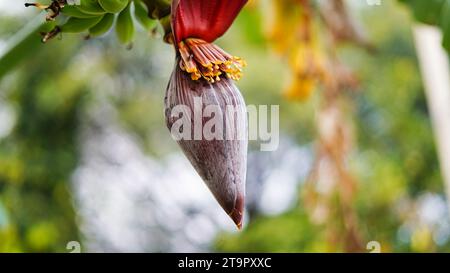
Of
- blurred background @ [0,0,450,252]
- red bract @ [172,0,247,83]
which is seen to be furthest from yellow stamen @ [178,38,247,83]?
blurred background @ [0,0,450,252]

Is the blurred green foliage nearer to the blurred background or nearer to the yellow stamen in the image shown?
the blurred background

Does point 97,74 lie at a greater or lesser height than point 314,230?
greater

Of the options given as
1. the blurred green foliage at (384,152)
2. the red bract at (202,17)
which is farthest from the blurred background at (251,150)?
the red bract at (202,17)

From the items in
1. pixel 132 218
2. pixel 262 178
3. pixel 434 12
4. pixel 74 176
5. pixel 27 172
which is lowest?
pixel 262 178

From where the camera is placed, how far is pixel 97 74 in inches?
171

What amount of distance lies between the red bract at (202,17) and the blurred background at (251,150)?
33.7 inches

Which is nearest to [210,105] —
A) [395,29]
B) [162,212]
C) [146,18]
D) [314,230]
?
[146,18]

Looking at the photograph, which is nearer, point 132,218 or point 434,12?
point 434,12

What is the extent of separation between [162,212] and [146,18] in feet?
15.4

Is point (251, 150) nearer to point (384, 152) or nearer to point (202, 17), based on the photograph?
point (384, 152)

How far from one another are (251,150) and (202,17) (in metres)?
4.11

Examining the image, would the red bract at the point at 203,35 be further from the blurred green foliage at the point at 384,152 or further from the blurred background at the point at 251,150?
the blurred green foliage at the point at 384,152

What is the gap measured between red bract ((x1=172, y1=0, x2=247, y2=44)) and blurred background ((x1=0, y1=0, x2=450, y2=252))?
33.7 inches

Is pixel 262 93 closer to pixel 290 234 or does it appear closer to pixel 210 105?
pixel 290 234
